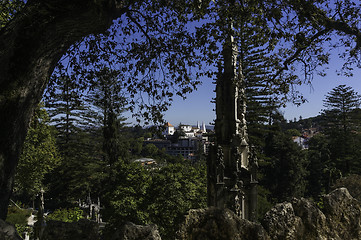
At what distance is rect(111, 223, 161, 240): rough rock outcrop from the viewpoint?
1.68 metres

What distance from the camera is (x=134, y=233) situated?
169 cm

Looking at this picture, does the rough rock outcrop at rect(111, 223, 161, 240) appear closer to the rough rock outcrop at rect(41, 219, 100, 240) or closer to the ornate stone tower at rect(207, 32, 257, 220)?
the rough rock outcrop at rect(41, 219, 100, 240)

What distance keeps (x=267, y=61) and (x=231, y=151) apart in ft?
18.3

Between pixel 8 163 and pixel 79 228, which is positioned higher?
pixel 8 163

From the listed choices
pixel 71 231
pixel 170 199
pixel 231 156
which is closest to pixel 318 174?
pixel 170 199

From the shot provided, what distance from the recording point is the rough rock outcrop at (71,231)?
183cm

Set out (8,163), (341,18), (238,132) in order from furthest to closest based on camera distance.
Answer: (238,132), (341,18), (8,163)

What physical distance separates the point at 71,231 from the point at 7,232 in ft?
1.42

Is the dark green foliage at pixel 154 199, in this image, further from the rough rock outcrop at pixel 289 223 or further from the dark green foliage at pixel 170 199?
the rough rock outcrop at pixel 289 223

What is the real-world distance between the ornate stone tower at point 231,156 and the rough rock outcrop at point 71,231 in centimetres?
842

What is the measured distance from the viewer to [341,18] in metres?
3.97

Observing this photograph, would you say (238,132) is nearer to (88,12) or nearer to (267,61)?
(267,61)

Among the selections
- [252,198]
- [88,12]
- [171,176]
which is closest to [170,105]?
[88,12]

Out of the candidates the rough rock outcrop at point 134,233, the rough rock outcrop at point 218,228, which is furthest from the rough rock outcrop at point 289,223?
the rough rock outcrop at point 134,233
